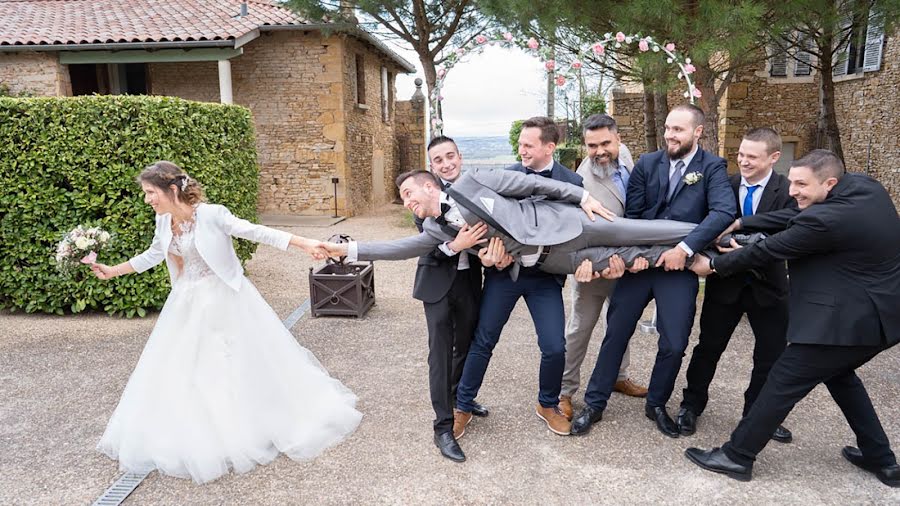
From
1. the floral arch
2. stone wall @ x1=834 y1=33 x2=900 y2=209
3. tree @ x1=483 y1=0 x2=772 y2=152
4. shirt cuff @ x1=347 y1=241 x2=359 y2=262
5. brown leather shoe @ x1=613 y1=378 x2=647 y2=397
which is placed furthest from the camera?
stone wall @ x1=834 y1=33 x2=900 y2=209

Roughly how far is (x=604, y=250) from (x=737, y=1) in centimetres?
476

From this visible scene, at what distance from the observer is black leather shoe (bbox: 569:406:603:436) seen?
3719 millimetres

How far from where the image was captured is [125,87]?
15906 mm

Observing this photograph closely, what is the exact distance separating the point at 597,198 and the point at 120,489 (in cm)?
315

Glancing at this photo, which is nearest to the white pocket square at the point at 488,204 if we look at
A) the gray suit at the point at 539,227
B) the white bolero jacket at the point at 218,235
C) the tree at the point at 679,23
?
the gray suit at the point at 539,227

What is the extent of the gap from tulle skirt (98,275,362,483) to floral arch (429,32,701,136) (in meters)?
4.88

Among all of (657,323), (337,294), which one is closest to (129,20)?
(337,294)

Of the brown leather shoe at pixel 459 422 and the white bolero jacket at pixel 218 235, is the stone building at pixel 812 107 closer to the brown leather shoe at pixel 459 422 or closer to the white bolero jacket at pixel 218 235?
the brown leather shoe at pixel 459 422

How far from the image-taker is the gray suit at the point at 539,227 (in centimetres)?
318

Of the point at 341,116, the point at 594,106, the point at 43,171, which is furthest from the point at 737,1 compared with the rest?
the point at 594,106

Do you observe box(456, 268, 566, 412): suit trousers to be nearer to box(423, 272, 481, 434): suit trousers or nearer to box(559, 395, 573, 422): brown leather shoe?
box(423, 272, 481, 434): suit trousers

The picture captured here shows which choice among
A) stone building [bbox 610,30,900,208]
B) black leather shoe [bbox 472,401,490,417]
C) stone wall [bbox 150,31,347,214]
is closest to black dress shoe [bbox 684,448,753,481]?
black leather shoe [bbox 472,401,490,417]

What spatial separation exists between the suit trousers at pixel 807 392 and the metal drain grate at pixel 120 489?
10.3 feet

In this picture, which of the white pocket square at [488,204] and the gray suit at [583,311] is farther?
the gray suit at [583,311]
